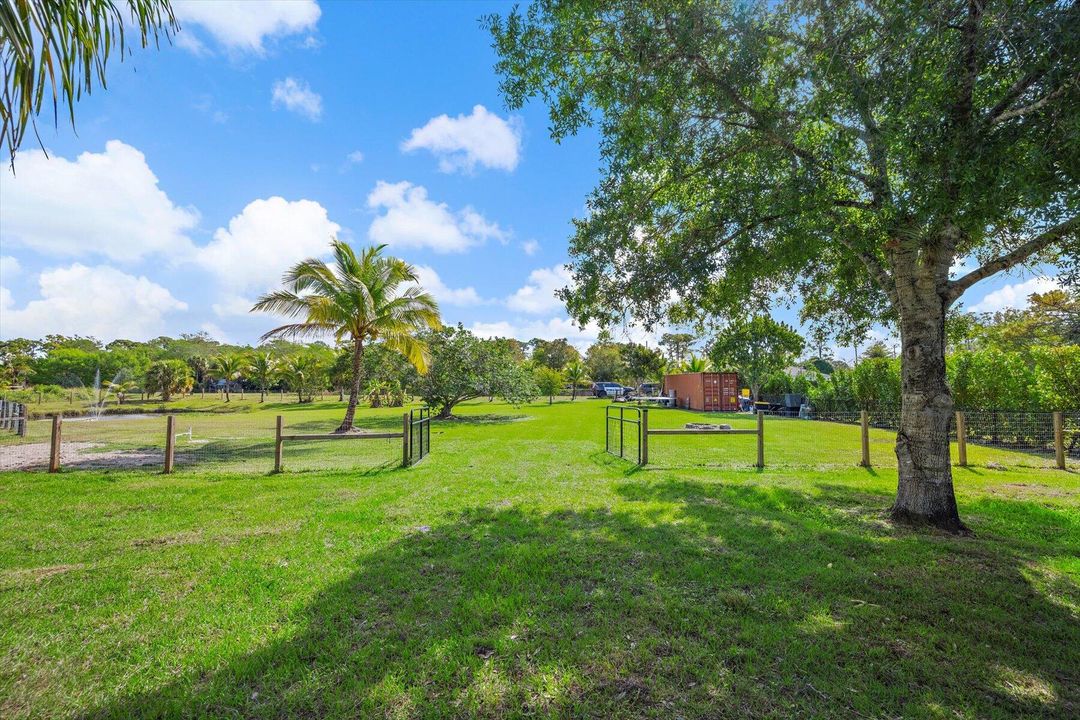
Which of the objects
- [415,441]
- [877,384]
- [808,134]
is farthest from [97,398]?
[877,384]

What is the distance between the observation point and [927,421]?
544cm

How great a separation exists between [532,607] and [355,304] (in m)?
14.5

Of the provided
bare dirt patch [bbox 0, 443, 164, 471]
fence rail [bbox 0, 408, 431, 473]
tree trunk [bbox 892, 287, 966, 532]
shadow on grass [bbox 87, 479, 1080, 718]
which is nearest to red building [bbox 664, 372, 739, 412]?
fence rail [bbox 0, 408, 431, 473]

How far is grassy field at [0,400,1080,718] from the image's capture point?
2.50 m

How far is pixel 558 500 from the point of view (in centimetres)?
683

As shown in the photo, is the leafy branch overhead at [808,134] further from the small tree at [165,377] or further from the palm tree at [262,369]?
the small tree at [165,377]

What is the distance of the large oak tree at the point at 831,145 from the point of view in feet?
11.2

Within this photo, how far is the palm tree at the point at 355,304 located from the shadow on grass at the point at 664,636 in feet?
41.6

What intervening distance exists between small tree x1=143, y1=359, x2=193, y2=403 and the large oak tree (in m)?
48.1

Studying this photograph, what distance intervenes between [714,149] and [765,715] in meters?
5.94

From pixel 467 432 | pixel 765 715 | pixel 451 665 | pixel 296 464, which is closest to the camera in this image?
pixel 765 715

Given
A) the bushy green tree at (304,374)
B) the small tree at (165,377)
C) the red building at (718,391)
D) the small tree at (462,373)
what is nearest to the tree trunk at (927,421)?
the small tree at (462,373)

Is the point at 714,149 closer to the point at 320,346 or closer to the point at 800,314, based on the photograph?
the point at 800,314

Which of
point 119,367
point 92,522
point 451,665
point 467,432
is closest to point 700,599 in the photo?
point 451,665
